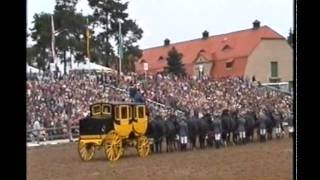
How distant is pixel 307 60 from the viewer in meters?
Result: 0.90

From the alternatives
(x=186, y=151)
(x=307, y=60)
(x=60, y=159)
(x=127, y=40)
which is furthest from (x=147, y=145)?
(x=307, y=60)

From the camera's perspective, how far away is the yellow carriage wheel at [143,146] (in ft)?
12.3

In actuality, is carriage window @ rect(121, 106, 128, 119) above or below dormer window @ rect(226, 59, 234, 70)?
below

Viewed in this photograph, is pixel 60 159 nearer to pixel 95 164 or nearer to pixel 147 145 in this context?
pixel 95 164

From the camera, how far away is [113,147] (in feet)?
11.8

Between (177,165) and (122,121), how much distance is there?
1.76 ft

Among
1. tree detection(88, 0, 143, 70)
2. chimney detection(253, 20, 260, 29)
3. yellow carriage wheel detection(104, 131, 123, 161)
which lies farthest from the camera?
yellow carriage wheel detection(104, 131, 123, 161)

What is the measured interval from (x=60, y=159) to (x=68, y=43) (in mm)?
1127

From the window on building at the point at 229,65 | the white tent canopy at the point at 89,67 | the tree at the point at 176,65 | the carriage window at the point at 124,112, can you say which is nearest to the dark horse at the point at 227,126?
the carriage window at the point at 124,112

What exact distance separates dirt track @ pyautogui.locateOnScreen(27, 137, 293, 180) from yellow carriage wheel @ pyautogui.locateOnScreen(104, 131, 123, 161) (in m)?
0.05

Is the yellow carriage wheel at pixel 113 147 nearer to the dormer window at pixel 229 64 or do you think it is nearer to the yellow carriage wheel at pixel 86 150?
the yellow carriage wheel at pixel 86 150

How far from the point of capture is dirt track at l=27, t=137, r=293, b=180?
10.2ft

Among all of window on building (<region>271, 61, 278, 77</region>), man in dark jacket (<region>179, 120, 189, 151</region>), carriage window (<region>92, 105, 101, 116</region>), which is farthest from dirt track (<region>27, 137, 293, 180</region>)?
window on building (<region>271, 61, 278, 77</region>)

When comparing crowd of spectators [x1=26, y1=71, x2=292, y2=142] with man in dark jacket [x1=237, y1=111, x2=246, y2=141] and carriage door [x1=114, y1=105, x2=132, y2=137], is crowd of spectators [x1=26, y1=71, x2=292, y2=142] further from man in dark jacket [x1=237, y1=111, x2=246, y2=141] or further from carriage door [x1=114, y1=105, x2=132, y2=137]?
man in dark jacket [x1=237, y1=111, x2=246, y2=141]
